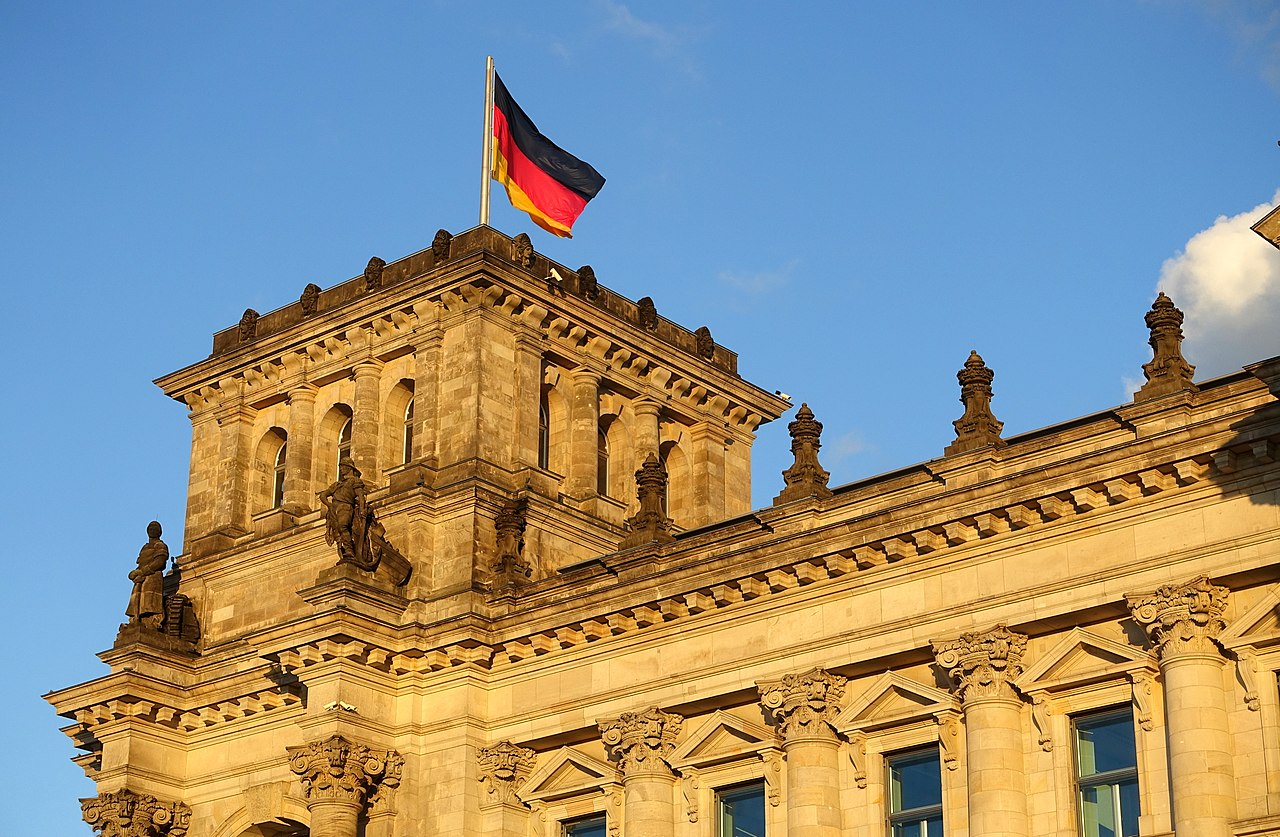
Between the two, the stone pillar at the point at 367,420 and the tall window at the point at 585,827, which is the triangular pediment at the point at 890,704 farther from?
the stone pillar at the point at 367,420

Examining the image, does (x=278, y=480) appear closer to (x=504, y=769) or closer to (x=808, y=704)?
(x=504, y=769)

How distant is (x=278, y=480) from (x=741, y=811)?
14235 millimetres

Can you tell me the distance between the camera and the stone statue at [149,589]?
41469 mm

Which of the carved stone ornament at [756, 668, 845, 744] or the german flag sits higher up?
the german flag

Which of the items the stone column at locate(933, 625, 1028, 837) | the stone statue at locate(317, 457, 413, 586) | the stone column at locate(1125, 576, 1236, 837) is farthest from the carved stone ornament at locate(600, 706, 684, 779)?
the stone column at locate(1125, 576, 1236, 837)

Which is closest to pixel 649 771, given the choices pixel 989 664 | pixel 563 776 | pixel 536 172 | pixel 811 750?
pixel 563 776

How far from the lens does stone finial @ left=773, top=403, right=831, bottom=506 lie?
3503 cm

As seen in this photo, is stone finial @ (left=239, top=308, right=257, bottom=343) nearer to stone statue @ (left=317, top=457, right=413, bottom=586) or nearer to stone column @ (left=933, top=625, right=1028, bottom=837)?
stone statue @ (left=317, top=457, right=413, bottom=586)

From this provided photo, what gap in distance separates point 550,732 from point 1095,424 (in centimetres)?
1069

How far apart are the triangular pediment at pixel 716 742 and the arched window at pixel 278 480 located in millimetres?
12550

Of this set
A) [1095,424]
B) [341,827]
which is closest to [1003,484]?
[1095,424]

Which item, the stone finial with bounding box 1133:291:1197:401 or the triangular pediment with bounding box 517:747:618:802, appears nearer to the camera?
the stone finial with bounding box 1133:291:1197:401

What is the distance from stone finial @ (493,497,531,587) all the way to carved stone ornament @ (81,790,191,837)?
7.74m

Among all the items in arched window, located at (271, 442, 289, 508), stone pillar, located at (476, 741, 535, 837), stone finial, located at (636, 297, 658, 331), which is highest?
stone finial, located at (636, 297, 658, 331)
